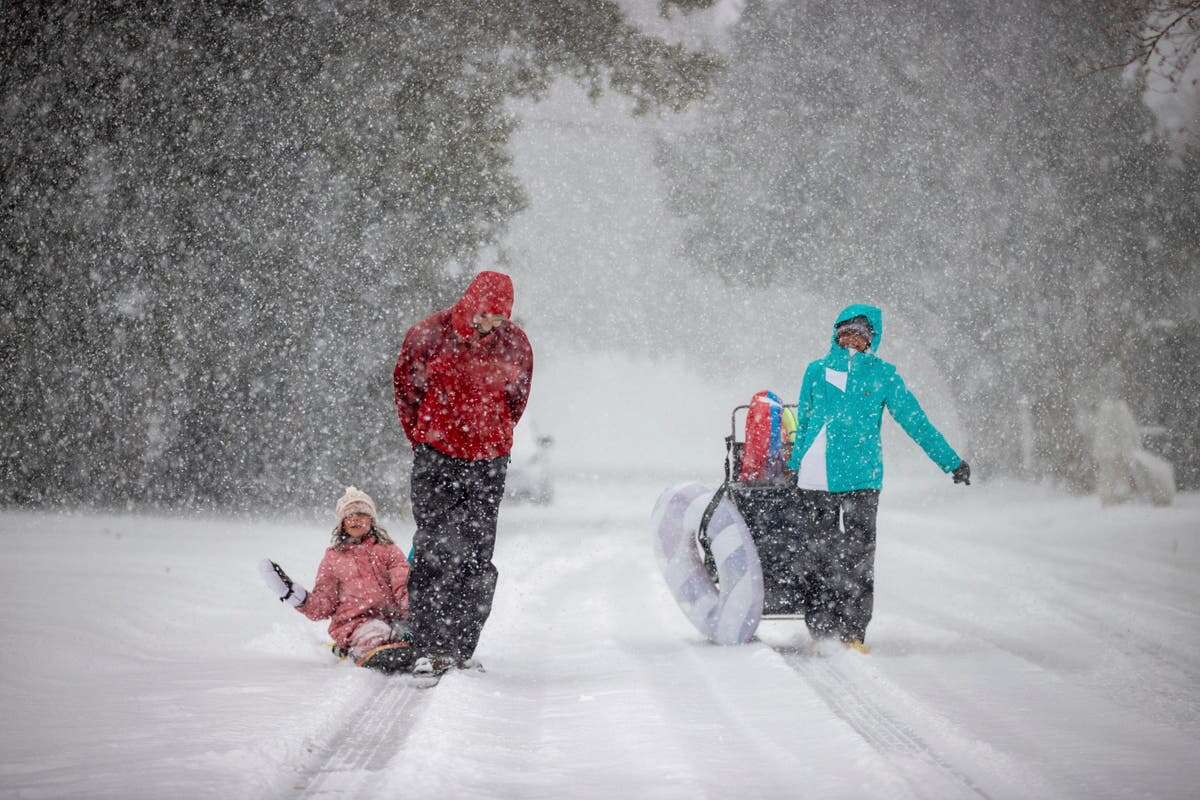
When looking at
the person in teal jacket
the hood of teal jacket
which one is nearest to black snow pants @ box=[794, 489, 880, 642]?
the person in teal jacket

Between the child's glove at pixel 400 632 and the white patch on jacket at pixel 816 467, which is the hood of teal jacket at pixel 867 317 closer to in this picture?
the white patch on jacket at pixel 816 467

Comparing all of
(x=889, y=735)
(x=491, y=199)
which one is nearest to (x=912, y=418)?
(x=889, y=735)

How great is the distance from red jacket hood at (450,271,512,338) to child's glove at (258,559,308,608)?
137cm

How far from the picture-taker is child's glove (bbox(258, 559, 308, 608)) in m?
5.09

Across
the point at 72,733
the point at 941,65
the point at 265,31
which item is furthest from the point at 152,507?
the point at 941,65

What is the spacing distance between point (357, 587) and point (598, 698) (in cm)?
157

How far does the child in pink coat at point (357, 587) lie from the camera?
208 inches

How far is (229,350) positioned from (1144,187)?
50.9ft

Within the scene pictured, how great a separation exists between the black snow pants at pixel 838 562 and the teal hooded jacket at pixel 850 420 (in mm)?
123

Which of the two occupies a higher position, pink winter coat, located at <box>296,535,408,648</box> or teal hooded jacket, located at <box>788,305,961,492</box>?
teal hooded jacket, located at <box>788,305,961,492</box>

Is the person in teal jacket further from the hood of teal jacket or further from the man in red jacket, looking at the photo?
the man in red jacket

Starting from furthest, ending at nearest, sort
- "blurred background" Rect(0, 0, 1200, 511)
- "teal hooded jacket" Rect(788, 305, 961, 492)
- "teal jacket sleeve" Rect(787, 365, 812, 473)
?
"blurred background" Rect(0, 0, 1200, 511)
"teal jacket sleeve" Rect(787, 365, 812, 473)
"teal hooded jacket" Rect(788, 305, 961, 492)

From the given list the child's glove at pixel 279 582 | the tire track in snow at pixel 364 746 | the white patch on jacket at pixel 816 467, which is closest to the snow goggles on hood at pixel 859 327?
the white patch on jacket at pixel 816 467

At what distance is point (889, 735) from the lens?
3.93 meters
